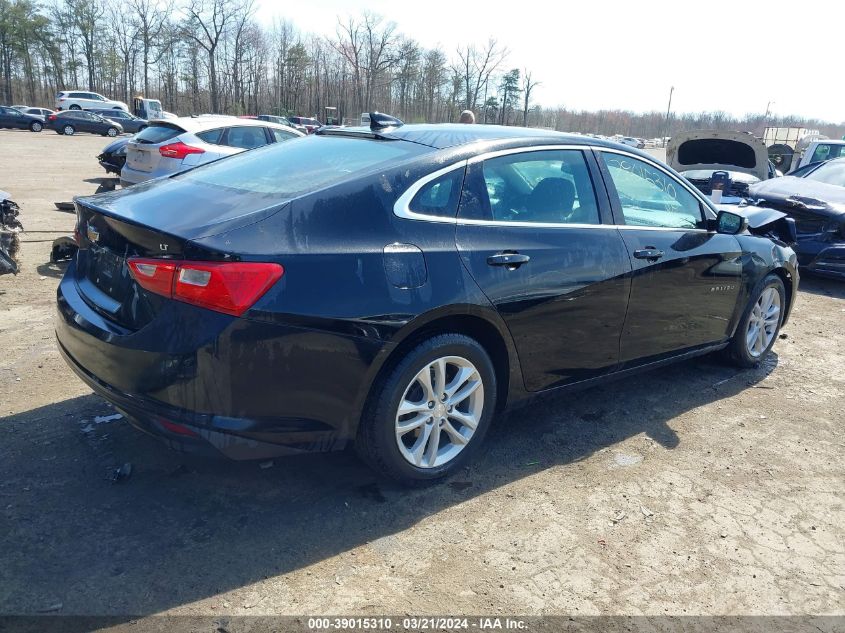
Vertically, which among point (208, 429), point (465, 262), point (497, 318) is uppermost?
point (465, 262)

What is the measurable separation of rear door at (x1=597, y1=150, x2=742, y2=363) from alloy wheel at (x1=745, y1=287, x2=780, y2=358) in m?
0.45

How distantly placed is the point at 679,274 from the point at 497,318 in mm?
1595

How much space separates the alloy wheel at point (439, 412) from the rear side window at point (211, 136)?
9.10 m

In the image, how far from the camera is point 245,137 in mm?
11461

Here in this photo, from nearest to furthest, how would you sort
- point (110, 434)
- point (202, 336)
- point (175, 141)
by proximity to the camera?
point (202, 336), point (110, 434), point (175, 141)

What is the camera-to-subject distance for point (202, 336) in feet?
8.12

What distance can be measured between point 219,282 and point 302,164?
1.10 metres

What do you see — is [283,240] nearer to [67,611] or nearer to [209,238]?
[209,238]

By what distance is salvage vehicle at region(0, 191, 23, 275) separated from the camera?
5.75 meters

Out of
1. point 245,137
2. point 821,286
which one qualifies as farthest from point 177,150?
point 821,286

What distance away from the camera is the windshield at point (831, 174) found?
31.7ft

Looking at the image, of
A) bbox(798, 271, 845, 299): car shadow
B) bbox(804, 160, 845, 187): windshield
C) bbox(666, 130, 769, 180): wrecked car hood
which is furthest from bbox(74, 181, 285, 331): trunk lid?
bbox(666, 130, 769, 180): wrecked car hood

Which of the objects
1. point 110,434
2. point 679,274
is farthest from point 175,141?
point 679,274

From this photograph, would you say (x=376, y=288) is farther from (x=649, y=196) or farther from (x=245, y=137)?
(x=245, y=137)
